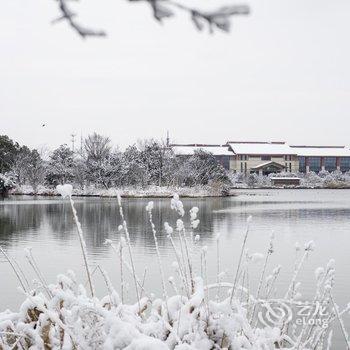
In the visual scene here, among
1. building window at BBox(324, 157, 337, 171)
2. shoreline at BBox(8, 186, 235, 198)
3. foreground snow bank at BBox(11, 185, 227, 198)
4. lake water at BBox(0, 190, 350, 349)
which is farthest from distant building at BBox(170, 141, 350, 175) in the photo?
lake water at BBox(0, 190, 350, 349)

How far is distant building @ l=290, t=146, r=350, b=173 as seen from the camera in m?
77.4

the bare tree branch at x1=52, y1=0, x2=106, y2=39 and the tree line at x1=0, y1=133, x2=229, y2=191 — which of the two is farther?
the tree line at x1=0, y1=133, x2=229, y2=191

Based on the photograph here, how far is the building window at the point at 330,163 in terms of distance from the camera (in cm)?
7794

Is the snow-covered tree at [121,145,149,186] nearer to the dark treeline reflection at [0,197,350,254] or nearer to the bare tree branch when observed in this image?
the dark treeline reflection at [0,197,350,254]

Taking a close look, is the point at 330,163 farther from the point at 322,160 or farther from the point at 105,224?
the point at 105,224

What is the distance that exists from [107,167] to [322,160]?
142 feet

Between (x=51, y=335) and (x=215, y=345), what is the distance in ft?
2.02

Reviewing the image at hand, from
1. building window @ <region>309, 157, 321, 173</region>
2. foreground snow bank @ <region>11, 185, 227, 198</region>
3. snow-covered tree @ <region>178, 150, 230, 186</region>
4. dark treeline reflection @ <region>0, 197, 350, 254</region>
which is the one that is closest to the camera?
dark treeline reflection @ <region>0, 197, 350, 254</region>

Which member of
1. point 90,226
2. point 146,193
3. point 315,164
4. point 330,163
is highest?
point 330,163

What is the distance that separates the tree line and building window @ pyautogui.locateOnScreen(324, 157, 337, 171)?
1394 inches

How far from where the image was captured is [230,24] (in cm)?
119

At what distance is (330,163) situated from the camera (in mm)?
78062

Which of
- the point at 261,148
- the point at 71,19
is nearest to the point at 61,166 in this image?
the point at 261,148

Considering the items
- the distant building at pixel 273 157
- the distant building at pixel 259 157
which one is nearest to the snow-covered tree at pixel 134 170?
the distant building at pixel 273 157
